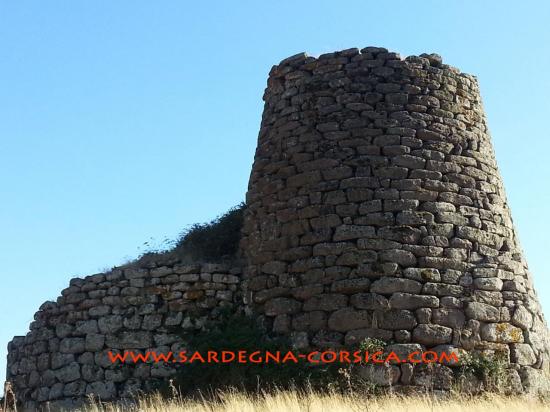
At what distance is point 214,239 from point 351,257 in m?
2.78

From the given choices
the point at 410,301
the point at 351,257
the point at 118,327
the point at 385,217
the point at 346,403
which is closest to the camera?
the point at 346,403

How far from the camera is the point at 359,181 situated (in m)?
8.34

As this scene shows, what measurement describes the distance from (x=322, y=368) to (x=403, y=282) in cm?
119

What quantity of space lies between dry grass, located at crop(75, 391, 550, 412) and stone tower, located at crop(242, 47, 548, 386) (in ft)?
1.35

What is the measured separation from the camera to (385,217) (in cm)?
815

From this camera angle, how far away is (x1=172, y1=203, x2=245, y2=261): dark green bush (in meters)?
10.0

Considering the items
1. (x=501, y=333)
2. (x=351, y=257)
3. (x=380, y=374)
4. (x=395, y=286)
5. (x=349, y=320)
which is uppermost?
(x=351, y=257)

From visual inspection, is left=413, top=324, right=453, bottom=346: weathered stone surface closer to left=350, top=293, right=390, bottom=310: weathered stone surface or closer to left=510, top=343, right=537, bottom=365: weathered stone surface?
left=350, top=293, right=390, bottom=310: weathered stone surface

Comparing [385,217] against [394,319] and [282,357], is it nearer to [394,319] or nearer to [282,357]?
[394,319]

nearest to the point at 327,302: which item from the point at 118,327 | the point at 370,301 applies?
the point at 370,301

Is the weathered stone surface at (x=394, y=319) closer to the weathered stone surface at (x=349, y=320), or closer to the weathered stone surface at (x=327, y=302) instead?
the weathered stone surface at (x=349, y=320)

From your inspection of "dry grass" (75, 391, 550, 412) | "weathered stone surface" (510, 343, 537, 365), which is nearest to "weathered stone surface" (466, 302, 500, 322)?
"weathered stone surface" (510, 343, 537, 365)

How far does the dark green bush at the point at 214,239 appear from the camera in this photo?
10000 millimetres

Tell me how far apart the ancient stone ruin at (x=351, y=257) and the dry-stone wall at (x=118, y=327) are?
2 centimetres
